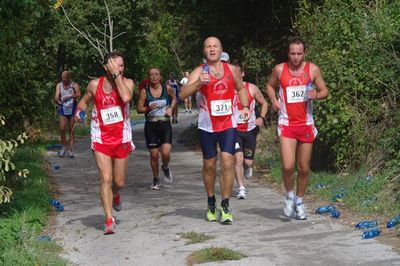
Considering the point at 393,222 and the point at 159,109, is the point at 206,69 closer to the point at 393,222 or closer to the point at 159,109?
the point at 393,222

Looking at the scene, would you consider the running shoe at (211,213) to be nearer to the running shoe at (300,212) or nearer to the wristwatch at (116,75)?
the running shoe at (300,212)

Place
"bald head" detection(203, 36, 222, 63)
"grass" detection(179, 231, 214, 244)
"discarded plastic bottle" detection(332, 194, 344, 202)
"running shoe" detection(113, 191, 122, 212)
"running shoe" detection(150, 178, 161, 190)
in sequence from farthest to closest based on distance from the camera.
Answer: "running shoe" detection(150, 178, 161, 190), "discarded plastic bottle" detection(332, 194, 344, 202), "running shoe" detection(113, 191, 122, 212), "bald head" detection(203, 36, 222, 63), "grass" detection(179, 231, 214, 244)

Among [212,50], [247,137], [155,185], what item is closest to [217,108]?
[212,50]

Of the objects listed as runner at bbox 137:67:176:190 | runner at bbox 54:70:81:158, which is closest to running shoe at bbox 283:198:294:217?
runner at bbox 137:67:176:190

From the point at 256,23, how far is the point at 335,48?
7204 millimetres

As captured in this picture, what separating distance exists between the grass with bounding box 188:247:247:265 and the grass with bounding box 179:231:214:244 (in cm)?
64

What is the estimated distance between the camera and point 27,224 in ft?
30.6

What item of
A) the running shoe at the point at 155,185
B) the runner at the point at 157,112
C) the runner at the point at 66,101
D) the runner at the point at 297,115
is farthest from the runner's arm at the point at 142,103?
→ the runner at the point at 66,101

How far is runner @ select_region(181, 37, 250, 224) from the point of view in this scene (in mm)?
9211

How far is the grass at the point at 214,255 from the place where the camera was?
7.45 metres

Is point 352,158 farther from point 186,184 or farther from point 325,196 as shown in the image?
point 186,184

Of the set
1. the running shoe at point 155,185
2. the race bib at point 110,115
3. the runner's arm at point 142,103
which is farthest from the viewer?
the running shoe at point 155,185

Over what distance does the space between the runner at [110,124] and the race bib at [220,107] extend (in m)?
0.94

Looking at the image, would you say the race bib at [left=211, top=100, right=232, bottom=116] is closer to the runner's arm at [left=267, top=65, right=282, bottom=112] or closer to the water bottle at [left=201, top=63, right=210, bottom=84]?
the water bottle at [left=201, top=63, right=210, bottom=84]
